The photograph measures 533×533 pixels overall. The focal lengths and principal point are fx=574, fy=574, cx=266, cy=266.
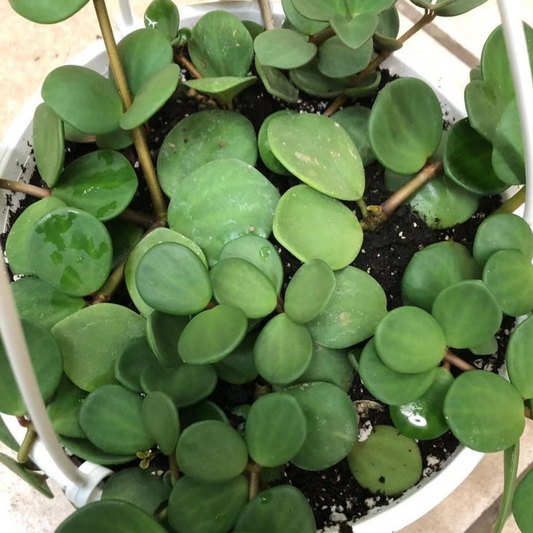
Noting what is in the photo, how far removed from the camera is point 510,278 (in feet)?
1.57

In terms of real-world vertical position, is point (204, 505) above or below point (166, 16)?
below

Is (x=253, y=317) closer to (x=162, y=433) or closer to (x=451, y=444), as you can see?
(x=162, y=433)

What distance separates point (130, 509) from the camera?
1.27 ft

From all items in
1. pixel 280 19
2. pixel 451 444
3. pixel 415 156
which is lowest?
pixel 451 444

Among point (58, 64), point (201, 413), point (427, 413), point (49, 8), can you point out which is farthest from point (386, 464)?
point (58, 64)

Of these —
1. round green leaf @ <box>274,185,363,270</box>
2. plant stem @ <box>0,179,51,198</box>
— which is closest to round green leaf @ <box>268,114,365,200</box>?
round green leaf @ <box>274,185,363,270</box>

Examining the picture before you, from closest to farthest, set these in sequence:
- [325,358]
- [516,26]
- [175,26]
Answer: [516,26] < [325,358] < [175,26]

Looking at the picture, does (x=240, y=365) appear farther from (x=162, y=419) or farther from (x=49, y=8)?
(x=49, y=8)

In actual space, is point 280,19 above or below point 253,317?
above

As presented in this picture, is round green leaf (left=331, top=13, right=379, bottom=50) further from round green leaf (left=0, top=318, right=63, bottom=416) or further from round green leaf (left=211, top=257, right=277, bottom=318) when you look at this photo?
round green leaf (left=0, top=318, right=63, bottom=416)

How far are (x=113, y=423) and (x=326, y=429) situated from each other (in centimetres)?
18

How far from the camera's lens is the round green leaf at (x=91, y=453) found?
1.58 ft

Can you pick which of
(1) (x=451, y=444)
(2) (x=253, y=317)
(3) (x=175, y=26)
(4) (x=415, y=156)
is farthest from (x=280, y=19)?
(1) (x=451, y=444)

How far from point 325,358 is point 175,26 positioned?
39 cm
